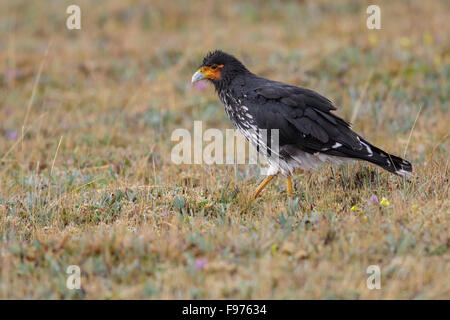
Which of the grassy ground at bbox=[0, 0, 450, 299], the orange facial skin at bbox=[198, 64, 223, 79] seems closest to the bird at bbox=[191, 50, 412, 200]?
the grassy ground at bbox=[0, 0, 450, 299]

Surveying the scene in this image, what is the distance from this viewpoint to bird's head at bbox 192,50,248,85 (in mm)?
6500

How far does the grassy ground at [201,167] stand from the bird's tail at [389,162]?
176 millimetres

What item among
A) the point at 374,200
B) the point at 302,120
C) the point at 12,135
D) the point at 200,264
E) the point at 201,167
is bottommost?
the point at 200,264

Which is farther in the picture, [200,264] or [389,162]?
[389,162]

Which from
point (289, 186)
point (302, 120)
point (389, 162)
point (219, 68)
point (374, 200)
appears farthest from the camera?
point (219, 68)

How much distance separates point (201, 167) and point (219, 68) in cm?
123

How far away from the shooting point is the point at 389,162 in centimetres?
557

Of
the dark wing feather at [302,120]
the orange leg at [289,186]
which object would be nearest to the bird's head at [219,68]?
the dark wing feather at [302,120]

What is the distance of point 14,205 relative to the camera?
19.6ft

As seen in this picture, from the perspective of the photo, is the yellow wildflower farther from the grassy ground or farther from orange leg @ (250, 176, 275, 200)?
orange leg @ (250, 176, 275, 200)

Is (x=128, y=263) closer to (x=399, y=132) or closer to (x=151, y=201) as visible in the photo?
(x=151, y=201)

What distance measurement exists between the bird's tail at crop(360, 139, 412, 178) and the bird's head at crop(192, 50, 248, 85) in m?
1.81

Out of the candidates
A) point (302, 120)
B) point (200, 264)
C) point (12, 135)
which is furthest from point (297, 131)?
point (12, 135)

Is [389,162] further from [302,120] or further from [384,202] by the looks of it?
[302,120]
